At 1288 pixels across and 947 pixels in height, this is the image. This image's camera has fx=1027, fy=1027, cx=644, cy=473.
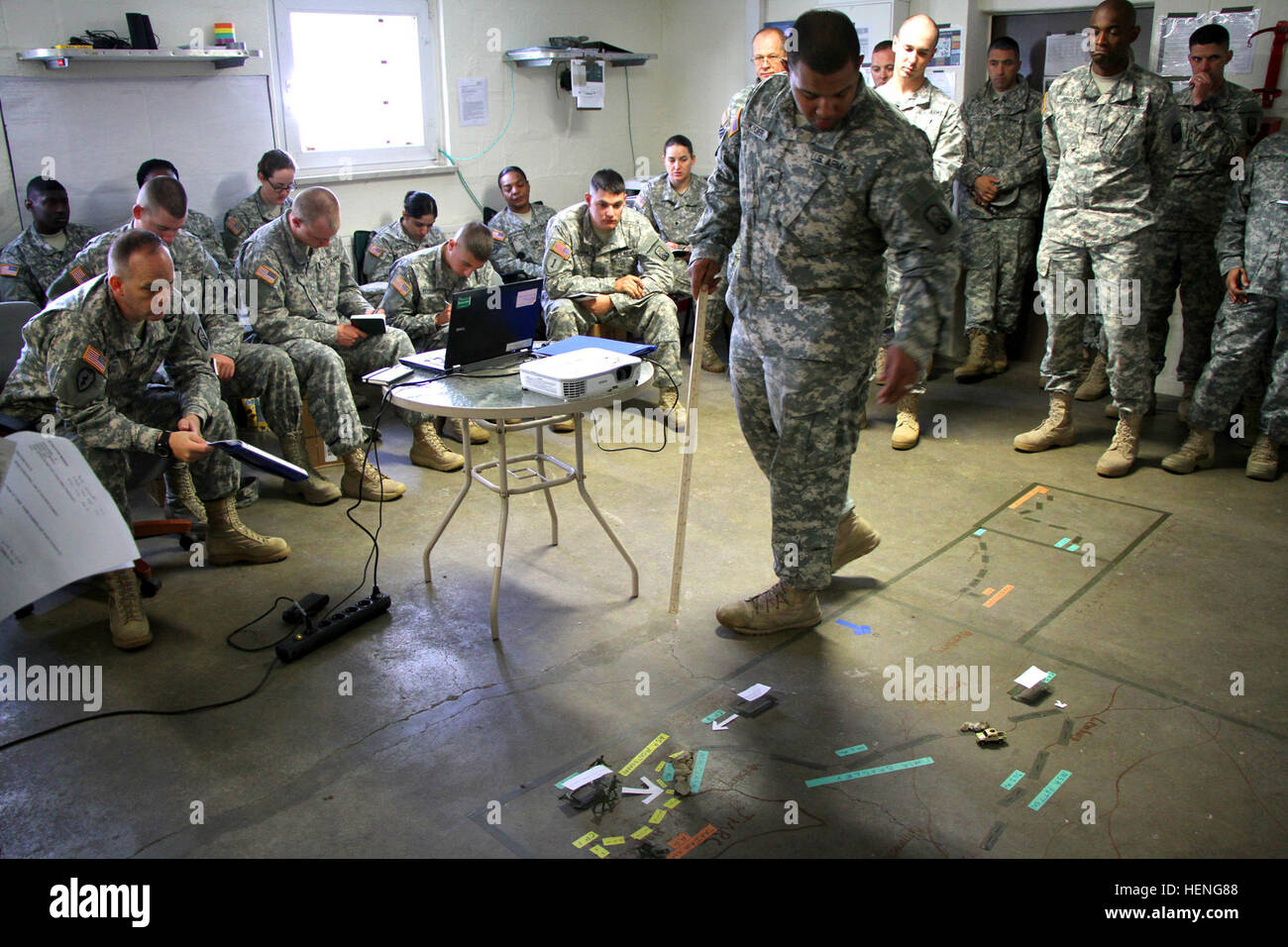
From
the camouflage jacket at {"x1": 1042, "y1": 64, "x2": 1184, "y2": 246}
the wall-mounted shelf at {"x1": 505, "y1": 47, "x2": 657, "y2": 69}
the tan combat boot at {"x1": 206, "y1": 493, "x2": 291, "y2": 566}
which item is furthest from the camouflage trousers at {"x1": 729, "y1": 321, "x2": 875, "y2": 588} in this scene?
the wall-mounted shelf at {"x1": 505, "y1": 47, "x2": 657, "y2": 69}

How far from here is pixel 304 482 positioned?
4.29 metres

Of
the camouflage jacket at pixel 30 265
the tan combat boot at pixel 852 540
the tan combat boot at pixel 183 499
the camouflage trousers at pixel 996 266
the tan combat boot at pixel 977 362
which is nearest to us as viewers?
the tan combat boot at pixel 852 540

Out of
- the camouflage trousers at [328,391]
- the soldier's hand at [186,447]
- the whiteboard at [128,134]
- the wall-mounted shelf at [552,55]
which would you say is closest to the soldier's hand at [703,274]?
the soldier's hand at [186,447]

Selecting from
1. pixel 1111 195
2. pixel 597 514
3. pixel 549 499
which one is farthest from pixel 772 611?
pixel 1111 195

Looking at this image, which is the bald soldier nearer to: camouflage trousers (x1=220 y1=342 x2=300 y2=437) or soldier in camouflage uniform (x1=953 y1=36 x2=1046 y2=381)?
camouflage trousers (x1=220 y1=342 x2=300 y2=437)

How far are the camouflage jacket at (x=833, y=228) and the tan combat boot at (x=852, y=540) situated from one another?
0.68 meters

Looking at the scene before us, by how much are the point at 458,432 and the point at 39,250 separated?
6.83 ft

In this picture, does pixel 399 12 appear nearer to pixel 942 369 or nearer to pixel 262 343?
pixel 262 343

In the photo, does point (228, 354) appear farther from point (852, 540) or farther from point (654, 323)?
point (852, 540)

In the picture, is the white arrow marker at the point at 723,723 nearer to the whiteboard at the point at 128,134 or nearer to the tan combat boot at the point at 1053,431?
the tan combat boot at the point at 1053,431

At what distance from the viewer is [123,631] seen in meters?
3.14

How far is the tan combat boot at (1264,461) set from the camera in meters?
4.34

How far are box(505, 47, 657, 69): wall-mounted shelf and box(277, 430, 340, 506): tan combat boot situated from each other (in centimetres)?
339

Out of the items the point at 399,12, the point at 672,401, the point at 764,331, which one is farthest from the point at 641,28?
the point at 764,331
